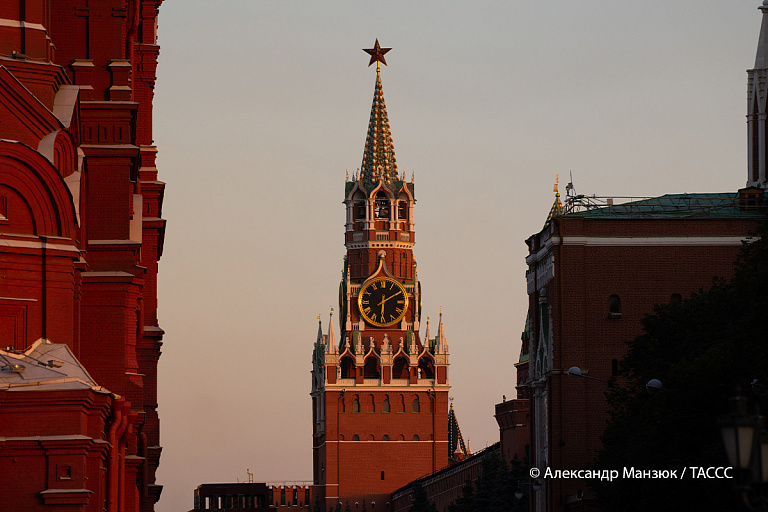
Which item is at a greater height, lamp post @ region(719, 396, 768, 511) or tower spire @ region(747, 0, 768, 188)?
tower spire @ region(747, 0, 768, 188)

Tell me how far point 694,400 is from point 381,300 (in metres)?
153

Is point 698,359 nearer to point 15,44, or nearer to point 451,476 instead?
point 15,44

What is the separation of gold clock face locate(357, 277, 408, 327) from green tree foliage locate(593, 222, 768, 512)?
14061 cm

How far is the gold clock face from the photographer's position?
654 ft

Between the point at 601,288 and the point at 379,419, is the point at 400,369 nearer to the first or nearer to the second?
the point at 379,419

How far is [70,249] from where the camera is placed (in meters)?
33.2

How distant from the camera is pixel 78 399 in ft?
98.9

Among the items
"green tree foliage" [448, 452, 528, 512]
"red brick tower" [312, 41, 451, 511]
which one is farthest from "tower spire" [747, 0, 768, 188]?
"red brick tower" [312, 41, 451, 511]

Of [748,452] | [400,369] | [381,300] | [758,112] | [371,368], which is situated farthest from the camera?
[381,300]

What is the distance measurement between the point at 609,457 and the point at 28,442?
29.8 metres

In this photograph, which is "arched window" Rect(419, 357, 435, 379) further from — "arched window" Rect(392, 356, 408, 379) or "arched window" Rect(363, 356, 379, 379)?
"arched window" Rect(363, 356, 379, 379)

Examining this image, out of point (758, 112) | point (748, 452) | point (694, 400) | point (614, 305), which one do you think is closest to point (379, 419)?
point (758, 112)

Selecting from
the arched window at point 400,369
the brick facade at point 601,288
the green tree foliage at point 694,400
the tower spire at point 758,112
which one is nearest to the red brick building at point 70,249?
the green tree foliage at point 694,400

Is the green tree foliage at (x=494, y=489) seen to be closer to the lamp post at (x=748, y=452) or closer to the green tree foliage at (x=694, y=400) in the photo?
the green tree foliage at (x=694, y=400)
